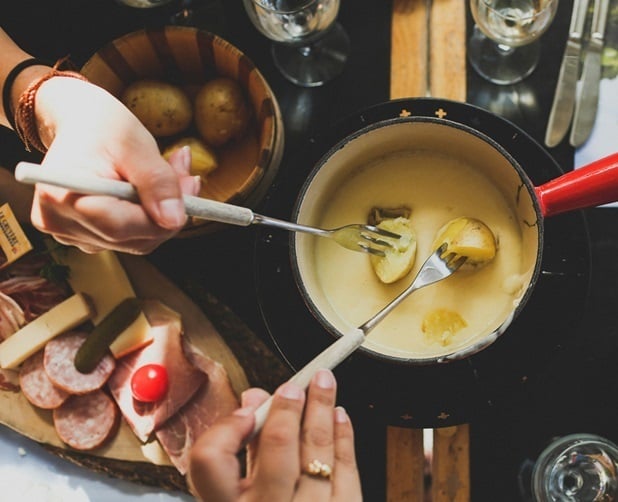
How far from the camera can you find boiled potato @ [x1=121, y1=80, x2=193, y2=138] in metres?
1.11

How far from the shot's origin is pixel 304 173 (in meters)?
1.01

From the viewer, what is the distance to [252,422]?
75 centimetres

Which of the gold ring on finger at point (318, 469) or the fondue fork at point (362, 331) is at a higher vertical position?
the fondue fork at point (362, 331)

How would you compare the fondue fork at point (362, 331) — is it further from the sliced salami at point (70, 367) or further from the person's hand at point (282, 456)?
the sliced salami at point (70, 367)

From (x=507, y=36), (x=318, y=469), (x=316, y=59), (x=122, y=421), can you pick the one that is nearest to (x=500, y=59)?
(x=507, y=36)

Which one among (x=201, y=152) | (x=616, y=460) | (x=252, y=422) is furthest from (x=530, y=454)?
(x=201, y=152)

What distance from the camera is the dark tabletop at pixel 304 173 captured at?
1073 millimetres

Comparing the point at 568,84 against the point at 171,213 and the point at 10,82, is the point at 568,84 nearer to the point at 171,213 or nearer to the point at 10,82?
the point at 171,213

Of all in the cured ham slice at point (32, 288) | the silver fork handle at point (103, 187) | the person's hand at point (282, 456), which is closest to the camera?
the silver fork handle at point (103, 187)

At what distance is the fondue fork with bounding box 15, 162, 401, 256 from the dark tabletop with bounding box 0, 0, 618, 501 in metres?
0.15

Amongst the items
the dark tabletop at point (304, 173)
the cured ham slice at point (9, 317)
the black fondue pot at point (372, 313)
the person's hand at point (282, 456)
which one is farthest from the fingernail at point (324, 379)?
the cured ham slice at point (9, 317)

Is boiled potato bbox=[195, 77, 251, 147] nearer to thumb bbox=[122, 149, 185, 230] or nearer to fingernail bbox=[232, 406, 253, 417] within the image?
thumb bbox=[122, 149, 185, 230]

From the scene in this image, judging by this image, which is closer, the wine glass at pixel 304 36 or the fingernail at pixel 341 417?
the fingernail at pixel 341 417

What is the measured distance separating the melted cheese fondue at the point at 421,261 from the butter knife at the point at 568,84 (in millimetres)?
219
